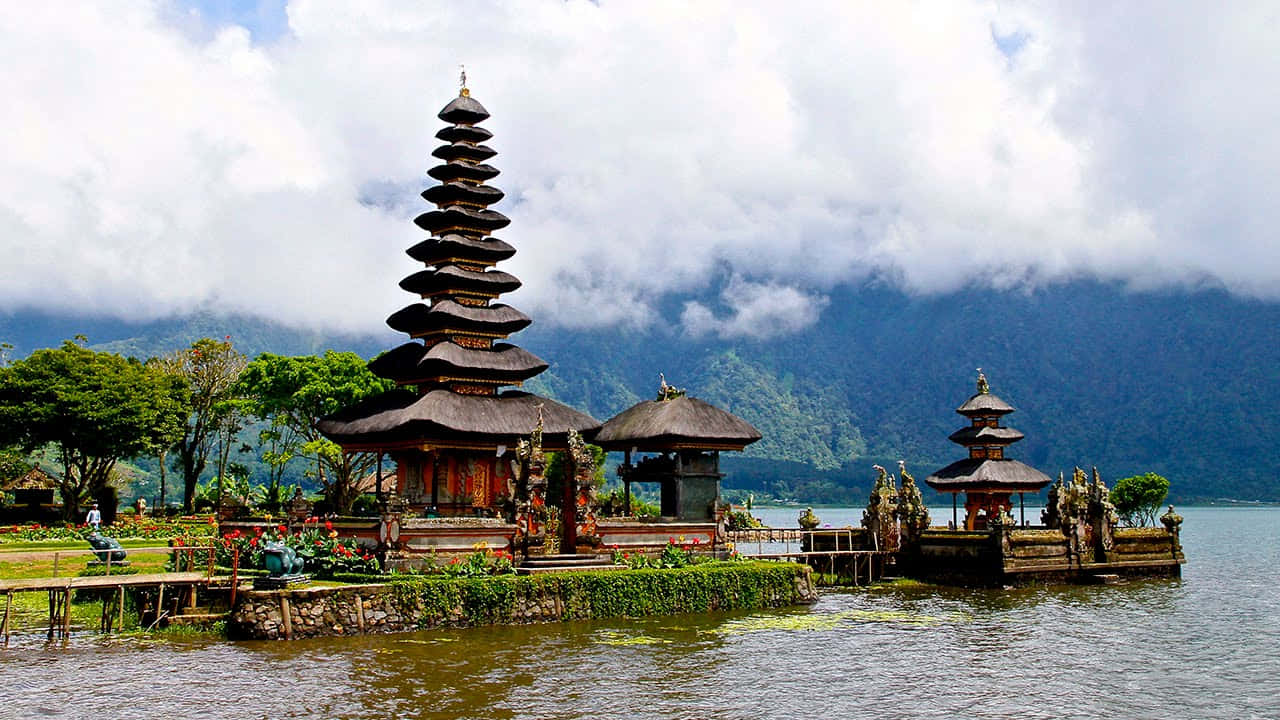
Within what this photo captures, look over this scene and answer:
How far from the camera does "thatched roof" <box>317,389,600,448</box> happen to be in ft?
143

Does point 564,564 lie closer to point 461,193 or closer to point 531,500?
point 531,500

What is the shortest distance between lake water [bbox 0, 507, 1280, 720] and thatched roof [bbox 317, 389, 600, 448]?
12.0m

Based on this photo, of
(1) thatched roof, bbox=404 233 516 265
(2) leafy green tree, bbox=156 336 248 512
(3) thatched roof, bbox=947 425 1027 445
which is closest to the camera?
(1) thatched roof, bbox=404 233 516 265

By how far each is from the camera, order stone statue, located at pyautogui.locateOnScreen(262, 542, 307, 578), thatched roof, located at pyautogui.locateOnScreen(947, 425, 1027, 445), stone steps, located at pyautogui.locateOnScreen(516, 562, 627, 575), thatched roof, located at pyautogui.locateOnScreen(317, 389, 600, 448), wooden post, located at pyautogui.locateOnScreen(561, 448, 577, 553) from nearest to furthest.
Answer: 1. stone statue, located at pyautogui.locateOnScreen(262, 542, 307, 578)
2. stone steps, located at pyautogui.locateOnScreen(516, 562, 627, 575)
3. wooden post, located at pyautogui.locateOnScreen(561, 448, 577, 553)
4. thatched roof, located at pyautogui.locateOnScreen(317, 389, 600, 448)
5. thatched roof, located at pyautogui.locateOnScreen(947, 425, 1027, 445)

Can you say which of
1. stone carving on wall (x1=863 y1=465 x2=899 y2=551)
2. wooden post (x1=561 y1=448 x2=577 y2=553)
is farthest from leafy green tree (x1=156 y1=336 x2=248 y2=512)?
stone carving on wall (x1=863 y1=465 x2=899 y2=551)

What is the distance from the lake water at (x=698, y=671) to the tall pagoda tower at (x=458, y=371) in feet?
40.9

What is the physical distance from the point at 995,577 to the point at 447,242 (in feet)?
90.4

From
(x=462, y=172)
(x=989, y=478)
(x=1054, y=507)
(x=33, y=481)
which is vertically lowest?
(x=1054, y=507)

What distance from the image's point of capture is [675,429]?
45.4 meters

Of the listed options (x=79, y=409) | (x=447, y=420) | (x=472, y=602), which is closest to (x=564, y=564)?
(x=472, y=602)

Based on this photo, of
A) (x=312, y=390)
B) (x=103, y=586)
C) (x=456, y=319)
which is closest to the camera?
(x=103, y=586)

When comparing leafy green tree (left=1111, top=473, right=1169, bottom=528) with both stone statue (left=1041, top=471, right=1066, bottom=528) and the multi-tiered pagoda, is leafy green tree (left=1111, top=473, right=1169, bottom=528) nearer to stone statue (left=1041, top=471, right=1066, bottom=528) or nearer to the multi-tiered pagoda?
the multi-tiered pagoda

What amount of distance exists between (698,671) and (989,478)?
34.8m

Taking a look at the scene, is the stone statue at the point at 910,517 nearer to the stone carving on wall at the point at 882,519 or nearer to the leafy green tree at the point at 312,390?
the stone carving on wall at the point at 882,519
